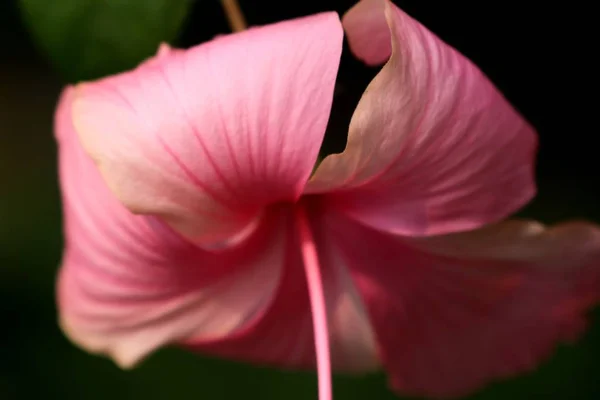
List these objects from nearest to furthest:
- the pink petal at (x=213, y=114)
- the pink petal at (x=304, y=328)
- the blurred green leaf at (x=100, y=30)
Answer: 1. the pink petal at (x=213, y=114)
2. the blurred green leaf at (x=100, y=30)
3. the pink petal at (x=304, y=328)

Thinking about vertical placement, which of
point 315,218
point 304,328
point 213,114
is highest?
point 213,114

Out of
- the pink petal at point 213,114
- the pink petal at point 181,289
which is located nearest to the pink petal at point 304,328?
the pink petal at point 181,289

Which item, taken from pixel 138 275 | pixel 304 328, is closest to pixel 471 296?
pixel 304 328

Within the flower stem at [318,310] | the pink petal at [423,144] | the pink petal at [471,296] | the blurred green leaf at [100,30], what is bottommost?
the pink petal at [471,296]

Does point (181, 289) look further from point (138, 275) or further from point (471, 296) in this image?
point (471, 296)

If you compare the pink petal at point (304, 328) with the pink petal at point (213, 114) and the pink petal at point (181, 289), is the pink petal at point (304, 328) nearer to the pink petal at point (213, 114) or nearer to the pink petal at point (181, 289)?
the pink petal at point (181, 289)

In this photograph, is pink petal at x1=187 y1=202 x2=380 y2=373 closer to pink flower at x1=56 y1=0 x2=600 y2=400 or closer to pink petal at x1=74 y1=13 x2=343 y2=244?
pink flower at x1=56 y1=0 x2=600 y2=400
